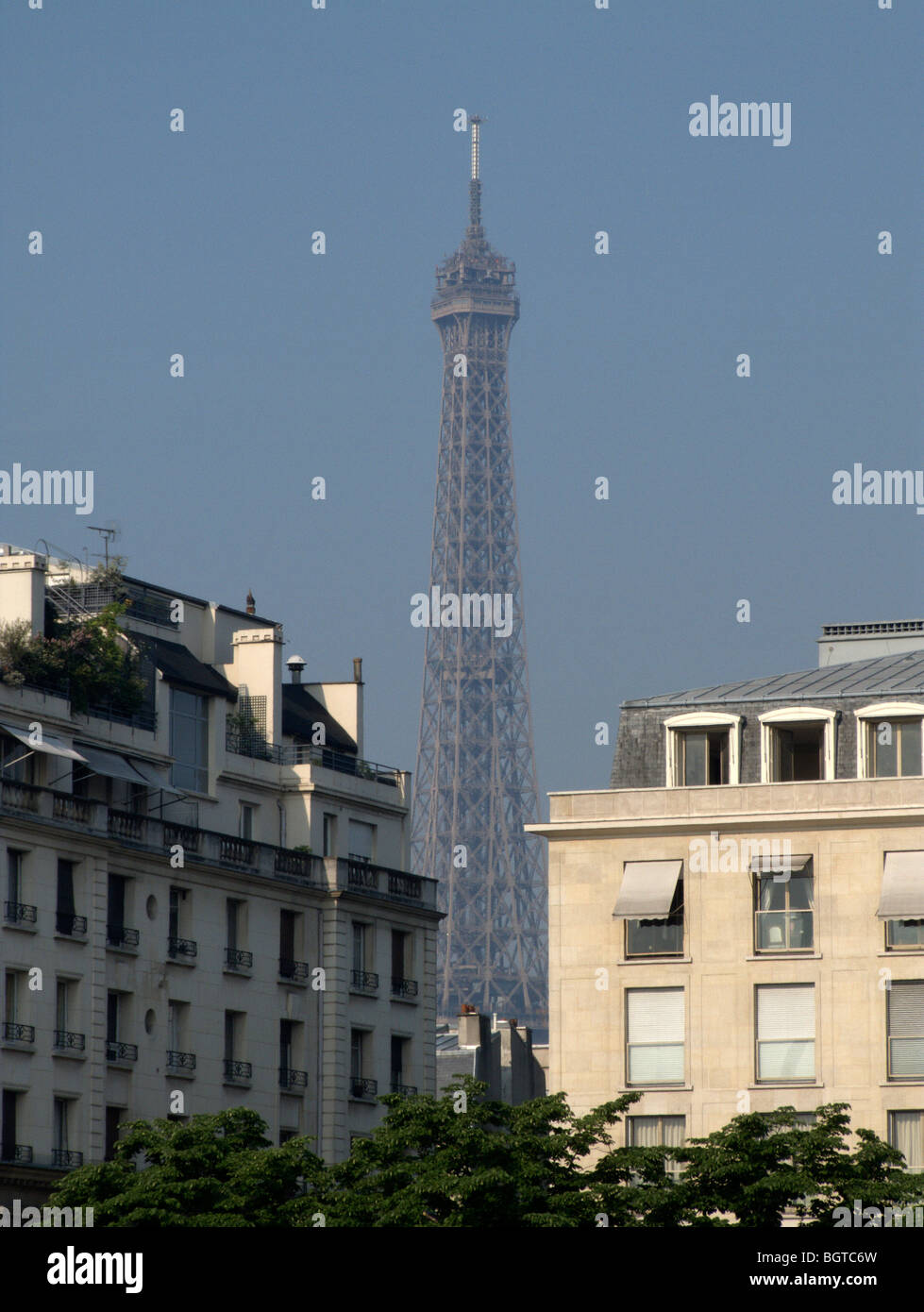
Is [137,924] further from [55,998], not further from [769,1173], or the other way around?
[769,1173]

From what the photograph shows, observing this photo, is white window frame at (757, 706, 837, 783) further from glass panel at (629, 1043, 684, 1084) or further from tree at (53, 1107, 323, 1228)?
tree at (53, 1107, 323, 1228)

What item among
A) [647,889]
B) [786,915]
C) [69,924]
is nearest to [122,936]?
[69,924]

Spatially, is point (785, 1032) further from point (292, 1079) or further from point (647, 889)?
point (292, 1079)

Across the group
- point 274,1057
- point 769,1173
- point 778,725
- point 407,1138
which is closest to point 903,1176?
point 769,1173

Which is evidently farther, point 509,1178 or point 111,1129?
point 111,1129

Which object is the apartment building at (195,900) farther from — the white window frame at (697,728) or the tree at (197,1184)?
the white window frame at (697,728)
